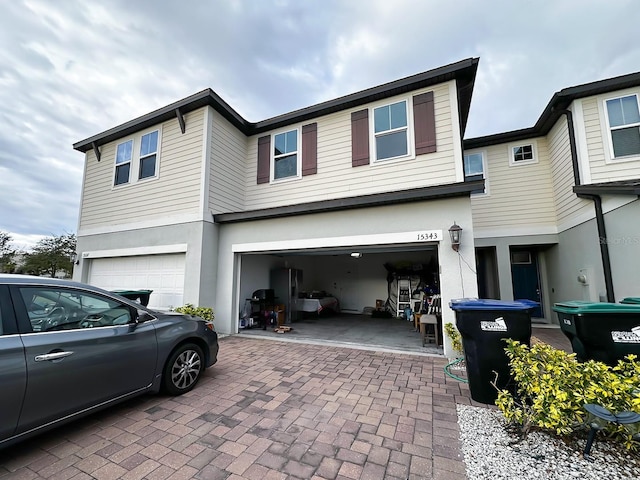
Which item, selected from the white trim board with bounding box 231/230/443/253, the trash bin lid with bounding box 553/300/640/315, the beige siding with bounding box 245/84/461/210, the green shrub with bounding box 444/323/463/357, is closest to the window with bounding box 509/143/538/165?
the beige siding with bounding box 245/84/461/210

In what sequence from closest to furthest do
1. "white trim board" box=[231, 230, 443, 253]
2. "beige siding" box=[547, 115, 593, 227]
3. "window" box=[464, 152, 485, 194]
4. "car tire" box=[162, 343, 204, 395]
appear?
"car tire" box=[162, 343, 204, 395] < "white trim board" box=[231, 230, 443, 253] < "beige siding" box=[547, 115, 593, 227] < "window" box=[464, 152, 485, 194]

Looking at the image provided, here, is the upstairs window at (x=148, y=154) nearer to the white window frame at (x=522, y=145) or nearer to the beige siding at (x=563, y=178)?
the white window frame at (x=522, y=145)

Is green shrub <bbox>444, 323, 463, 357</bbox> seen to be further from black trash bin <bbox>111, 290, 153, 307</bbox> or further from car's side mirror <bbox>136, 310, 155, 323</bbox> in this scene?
black trash bin <bbox>111, 290, 153, 307</bbox>

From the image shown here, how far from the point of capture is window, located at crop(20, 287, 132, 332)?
226cm

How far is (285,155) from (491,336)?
663cm

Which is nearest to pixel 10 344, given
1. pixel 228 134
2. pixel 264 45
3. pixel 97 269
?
pixel 228 134

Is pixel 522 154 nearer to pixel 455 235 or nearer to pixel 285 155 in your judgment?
pixel 455 235

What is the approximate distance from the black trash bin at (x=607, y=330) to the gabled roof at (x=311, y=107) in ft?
17.2

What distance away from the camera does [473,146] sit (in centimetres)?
893

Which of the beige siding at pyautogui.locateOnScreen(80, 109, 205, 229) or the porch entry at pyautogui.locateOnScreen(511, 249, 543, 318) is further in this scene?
the porch entry at pyautogui.locateOnScreen(511, 249, 543, 318)

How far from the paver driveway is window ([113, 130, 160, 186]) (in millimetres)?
6717

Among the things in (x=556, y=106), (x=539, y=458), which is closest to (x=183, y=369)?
(x=539, y=458)

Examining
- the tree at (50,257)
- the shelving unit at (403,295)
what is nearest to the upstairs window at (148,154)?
the shelving unit at (403,295)

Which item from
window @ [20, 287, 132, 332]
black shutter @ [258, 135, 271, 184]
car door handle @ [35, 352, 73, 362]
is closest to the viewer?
car door handle @ [35, 352, 73, 362]
